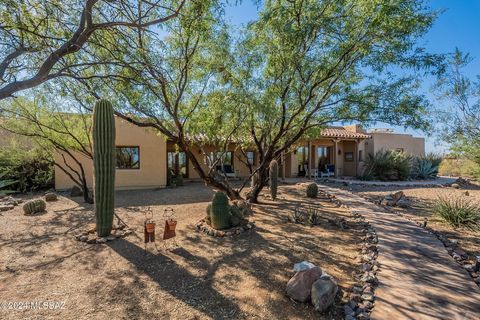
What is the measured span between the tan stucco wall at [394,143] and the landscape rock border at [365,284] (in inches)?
682

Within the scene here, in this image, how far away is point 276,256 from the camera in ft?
16.4

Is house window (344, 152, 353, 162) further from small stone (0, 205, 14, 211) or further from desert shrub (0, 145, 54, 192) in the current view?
small stone (0, 205, 14, 211)

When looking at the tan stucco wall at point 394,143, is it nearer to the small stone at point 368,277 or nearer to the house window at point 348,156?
the house window at point 348,156

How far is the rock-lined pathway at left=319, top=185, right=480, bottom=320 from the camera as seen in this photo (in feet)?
10.6

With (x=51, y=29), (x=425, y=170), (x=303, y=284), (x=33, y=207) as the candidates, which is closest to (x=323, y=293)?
(x=303, y=284)

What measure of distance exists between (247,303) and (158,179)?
12240mm

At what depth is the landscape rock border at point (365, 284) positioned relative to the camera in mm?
3266

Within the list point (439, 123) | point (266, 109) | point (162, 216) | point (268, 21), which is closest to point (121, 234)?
point (162, 216)

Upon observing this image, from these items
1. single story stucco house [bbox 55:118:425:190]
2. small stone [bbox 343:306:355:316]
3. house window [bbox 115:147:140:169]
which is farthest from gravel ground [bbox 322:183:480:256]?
house window [bbox 115:147:140:169]

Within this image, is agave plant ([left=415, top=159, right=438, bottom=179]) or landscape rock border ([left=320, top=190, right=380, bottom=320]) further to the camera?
agave plant ([left=415, top=159, right=438, bottom=179])
